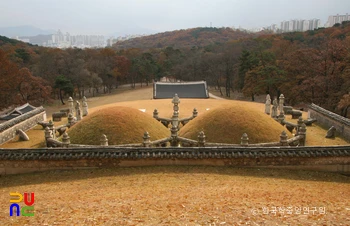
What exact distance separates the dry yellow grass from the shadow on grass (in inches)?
1.5

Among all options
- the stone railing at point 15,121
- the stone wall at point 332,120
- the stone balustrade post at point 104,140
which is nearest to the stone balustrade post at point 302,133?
the stone wall at point 332,120

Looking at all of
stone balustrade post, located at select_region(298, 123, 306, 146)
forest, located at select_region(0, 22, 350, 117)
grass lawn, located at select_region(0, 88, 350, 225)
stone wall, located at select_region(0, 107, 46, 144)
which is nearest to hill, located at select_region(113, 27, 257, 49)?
forest, located at select_region(0, 22, 350, 117)

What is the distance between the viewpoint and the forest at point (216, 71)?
28359 mm

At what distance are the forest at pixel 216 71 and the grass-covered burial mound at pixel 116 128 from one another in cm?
1655

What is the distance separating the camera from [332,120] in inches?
788

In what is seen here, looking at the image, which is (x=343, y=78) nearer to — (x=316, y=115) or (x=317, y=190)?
(x=316, y=115)

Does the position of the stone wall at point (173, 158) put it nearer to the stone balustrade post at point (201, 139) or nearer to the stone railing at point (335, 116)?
the stone balustrade post at point (201, 139)

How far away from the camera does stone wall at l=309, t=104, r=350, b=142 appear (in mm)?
18058

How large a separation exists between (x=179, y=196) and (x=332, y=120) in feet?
52.9

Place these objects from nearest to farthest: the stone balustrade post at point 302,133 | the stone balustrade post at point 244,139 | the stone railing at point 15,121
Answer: the stone balustrade post at point 244,139 < the stone balustrade post at point 302,133 < the stone railing at point 15,121

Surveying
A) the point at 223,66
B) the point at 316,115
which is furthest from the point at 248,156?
the point at 223,66

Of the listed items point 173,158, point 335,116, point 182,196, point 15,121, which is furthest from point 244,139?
point 15,121

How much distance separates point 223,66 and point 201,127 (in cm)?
3360

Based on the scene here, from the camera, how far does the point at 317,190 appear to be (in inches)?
376
